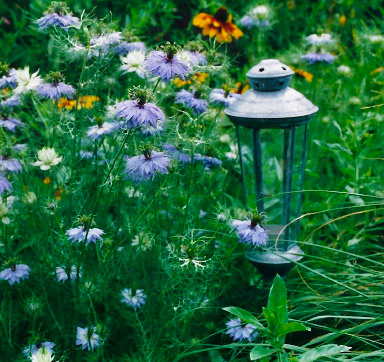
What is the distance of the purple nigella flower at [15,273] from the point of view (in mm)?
1888

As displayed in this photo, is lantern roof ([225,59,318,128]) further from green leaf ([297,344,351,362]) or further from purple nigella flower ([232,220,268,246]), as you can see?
green leaf ([297,344,351,362])

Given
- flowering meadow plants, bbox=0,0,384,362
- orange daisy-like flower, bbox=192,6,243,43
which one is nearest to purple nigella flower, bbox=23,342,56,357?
flowering meadow plants, bbox=0,0,384,362

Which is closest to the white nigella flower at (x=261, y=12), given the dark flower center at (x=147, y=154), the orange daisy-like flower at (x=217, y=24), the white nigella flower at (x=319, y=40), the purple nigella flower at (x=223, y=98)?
the orange daisy-like flower at (x=217, y=24)

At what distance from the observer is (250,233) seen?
1.78m

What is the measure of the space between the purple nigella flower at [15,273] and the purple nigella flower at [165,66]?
0.77 m

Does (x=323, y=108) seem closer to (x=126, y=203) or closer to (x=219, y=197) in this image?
(x=219, y=197)

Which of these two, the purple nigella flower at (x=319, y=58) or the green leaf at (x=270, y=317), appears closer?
the green leaf at (x=270, y=317)

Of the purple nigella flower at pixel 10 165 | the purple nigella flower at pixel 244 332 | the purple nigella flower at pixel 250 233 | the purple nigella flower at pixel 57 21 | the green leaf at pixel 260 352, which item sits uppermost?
the purple nigella flower at pixel 57 21

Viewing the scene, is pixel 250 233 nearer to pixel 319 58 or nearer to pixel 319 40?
pixel 319 58

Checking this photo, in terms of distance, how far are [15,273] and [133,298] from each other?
38 centimetres

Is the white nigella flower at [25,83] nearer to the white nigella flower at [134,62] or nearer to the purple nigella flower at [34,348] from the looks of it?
the white nigella flower at [134,62]

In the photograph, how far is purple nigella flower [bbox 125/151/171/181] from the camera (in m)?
1.61

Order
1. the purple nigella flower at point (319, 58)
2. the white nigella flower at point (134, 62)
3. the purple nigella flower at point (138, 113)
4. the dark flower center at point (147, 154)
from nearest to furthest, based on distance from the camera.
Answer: the purple nigella flower at point (138, 113) → the dark flower center at point (147, 154) → the white nigella flower at point (134, 62) → the purple nigella flower at point (319, 58)

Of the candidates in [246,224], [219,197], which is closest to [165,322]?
[246,224]
